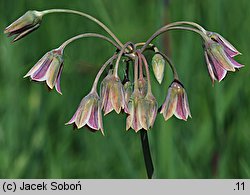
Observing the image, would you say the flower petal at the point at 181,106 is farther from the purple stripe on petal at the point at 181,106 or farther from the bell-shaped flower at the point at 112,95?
the bell-shaped flower at the point at 112,95

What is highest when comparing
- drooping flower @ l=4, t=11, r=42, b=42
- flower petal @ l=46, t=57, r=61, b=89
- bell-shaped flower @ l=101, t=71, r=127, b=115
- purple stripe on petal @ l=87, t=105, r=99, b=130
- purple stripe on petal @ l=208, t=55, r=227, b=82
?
drooping flower @ l=4, t=11, r=42, b=42

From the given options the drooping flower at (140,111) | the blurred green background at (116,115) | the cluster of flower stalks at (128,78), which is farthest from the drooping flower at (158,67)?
the blurred green background at (116,115)

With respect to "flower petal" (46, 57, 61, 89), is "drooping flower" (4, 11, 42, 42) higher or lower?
higher

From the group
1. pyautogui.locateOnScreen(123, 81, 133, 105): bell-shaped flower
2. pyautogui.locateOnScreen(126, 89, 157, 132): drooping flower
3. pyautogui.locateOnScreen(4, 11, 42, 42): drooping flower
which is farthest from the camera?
pyautogui.locateOnScreen(4, 11, 42, 42): drooping flower

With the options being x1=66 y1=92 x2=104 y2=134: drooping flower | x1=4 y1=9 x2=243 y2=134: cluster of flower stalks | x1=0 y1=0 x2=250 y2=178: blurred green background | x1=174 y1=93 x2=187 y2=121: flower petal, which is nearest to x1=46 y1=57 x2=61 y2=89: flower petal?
x1=4 y1=9 x2=243 y2=134: cluster of flower stalks

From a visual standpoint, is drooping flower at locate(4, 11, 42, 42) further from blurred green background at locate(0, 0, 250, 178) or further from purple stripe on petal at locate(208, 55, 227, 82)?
blurred green background at locate(0, 0, 250, 178)

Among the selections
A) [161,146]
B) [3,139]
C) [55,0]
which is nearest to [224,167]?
[161,146]

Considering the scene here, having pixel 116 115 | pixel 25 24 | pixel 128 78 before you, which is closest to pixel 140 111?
pixel 128 78
